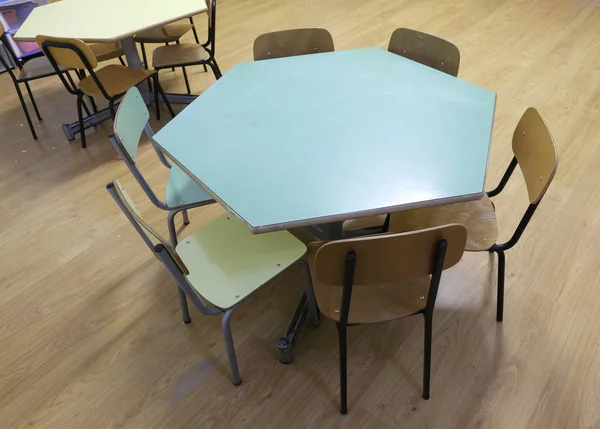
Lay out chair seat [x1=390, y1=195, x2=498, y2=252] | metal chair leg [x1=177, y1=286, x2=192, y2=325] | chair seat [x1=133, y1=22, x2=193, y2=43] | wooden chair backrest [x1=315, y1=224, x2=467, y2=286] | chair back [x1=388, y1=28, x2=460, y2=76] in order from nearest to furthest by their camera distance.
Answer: wooden chair backrest [x1=315, y1=224, x2=467, y2=286], chair seat [x1=390, y1=195, x2=498, y2=252], metal chair leg [x1=177, y1=286, x2=192, y2=325], chair back [x1=388, y1=28, x2=460, y2=76], chair seat [x1=133, y1=22, x2=193, y2=43]

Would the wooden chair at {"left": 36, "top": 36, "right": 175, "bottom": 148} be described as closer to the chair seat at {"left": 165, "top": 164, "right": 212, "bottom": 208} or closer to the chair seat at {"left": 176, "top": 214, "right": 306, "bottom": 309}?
the chair seat at {"left": 165, "top": 164, "right": 212, "bottom": 208}

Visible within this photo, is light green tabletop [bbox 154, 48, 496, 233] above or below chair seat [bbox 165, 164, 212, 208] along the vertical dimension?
above

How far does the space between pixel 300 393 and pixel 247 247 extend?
0.54 m

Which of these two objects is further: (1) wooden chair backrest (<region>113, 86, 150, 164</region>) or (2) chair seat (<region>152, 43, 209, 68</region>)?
(2) chair seat (<region>152, 43, 209, 68</region>)

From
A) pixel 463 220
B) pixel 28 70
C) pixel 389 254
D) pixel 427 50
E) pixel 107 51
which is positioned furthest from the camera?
pixel 107 51

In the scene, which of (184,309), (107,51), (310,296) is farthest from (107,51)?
(310,296)

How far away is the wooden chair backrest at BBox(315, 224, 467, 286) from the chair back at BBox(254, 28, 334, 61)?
4.89ft

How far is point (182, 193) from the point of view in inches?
70.6

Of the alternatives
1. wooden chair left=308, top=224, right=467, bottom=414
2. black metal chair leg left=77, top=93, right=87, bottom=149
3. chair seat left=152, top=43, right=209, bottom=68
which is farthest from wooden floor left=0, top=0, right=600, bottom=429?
chair seat left=152, top=43, right=209, bottom=68

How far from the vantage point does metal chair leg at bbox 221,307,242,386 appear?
56.6 inches

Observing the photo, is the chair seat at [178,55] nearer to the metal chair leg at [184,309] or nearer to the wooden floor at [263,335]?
the wooden floor at [263,335]

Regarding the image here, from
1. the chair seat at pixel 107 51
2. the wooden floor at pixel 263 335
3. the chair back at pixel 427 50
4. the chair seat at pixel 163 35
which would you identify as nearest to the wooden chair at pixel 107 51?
the chair seat at pixel 107 51

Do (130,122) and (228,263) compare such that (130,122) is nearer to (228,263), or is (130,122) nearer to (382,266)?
(228,263)

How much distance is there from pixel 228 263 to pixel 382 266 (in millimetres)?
581
